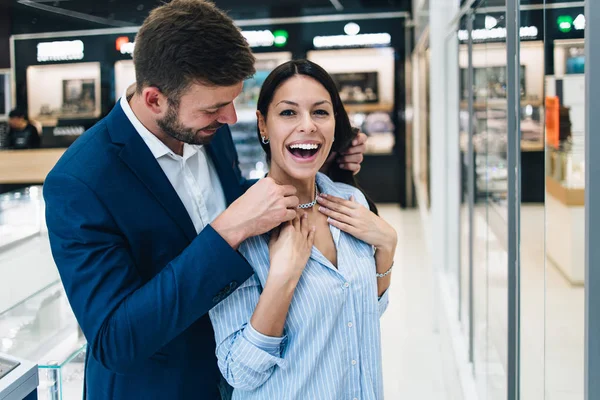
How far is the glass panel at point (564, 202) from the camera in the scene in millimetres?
1430

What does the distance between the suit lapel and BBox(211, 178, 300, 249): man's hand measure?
0.16m

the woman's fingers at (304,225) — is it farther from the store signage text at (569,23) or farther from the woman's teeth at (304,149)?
the store signage text at (569,23)

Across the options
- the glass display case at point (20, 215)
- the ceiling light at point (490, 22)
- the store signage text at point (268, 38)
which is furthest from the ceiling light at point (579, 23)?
the store signage text at point (268, 38)

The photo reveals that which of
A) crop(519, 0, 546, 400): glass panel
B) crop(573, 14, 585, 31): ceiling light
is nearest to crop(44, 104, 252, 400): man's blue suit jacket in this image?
crop(573, 14, 585, 31): ceiling light

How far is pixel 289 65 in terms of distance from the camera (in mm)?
1596

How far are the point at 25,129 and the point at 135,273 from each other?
2.73m

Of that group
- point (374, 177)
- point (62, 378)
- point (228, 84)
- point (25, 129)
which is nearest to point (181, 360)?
point (228, 84)

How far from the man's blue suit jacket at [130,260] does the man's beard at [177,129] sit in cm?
7

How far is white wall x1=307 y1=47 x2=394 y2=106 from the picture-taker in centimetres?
1114

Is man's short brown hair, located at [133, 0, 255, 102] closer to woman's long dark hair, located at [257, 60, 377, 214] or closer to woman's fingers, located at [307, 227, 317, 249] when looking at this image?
woman's long dark hair, located at [257, 60, 377, 214]

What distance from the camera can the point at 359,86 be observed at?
37.0 feet

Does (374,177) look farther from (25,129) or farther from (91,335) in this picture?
(91,335)

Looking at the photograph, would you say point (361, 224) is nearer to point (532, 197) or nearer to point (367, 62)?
point (532, 197)

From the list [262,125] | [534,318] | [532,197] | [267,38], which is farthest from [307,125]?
[267,38]
